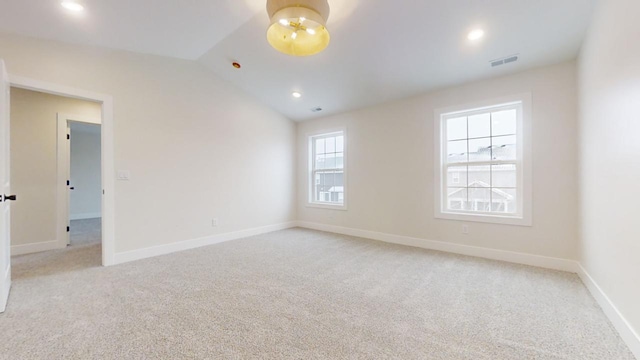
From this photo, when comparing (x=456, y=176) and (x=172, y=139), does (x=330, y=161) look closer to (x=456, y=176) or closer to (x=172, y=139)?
(x=456, y=176)

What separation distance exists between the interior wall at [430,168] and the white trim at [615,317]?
693mm

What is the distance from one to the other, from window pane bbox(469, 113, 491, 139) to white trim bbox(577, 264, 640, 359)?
188 cm

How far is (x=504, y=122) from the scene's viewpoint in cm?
337

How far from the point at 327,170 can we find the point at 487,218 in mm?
2929

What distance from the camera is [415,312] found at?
6.61 ft

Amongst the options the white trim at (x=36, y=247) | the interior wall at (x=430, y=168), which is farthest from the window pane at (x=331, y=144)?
the white trim at (x=36, y=247)

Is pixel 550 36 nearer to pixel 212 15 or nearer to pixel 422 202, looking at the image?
pixel 422 202

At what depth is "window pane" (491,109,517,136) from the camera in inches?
130

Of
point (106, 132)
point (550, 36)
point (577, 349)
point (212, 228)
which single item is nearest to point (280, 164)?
point (212, 228)

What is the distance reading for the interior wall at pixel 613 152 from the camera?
1.59m

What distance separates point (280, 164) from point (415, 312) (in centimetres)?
393

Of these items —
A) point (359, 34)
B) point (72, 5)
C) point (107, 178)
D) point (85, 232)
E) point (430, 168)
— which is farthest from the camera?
point (85, 232)

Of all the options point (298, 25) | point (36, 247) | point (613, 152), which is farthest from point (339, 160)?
point (36, 247)

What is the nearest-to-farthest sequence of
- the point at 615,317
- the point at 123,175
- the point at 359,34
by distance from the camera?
1. the point at 615,317
2. the point at 359,34
3. the point at 123,175
